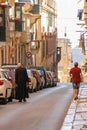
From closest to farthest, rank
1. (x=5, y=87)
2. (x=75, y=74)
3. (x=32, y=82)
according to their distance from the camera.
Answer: (x=5, y=87) < (x=75, y=74) < (x=32, y=82)

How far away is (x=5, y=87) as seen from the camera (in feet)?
87.3

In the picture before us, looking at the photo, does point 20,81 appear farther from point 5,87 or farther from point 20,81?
point 5,87

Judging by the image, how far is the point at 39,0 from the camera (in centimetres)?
11350

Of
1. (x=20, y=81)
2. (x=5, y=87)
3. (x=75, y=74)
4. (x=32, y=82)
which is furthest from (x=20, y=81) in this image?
(x=32, y=82)

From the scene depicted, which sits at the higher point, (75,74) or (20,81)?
(75,74)

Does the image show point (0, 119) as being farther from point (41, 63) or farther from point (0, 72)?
point (41, 63)

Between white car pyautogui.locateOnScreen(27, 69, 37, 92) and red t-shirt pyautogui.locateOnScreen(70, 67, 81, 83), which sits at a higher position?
red t-shirt pyautogui.locateOnScreen(70, 67, 81, 83)

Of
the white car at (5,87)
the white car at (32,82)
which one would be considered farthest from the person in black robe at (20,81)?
the white car at (32,82)

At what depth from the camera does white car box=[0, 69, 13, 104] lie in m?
26.5

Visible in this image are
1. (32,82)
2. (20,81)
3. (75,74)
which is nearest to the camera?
(75,74)

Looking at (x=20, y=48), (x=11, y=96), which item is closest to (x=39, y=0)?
(x=20, y=48)

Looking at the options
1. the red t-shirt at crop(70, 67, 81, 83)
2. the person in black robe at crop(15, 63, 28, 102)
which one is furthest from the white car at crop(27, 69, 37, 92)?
the red t-shirt at crop(70, 67, 81, 83)

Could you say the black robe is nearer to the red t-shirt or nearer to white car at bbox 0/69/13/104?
white car at bbox 0/69/13/104

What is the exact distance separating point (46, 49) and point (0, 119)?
3964 inches
